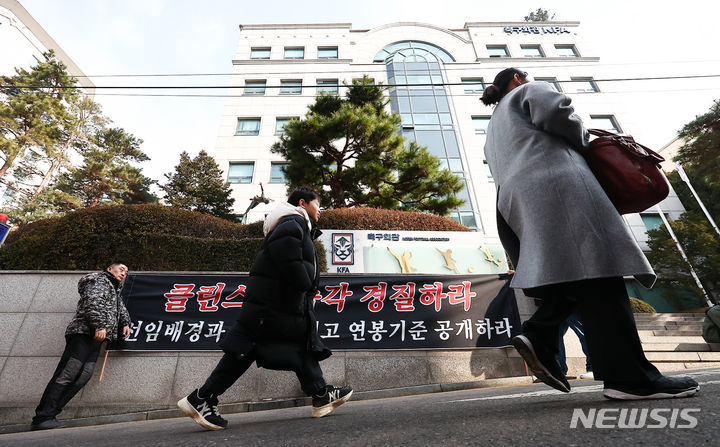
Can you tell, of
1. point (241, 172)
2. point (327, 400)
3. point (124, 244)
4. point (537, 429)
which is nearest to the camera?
point (537, 429)

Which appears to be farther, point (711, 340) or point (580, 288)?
point (711, 340)

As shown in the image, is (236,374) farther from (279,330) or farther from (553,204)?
(553,204)

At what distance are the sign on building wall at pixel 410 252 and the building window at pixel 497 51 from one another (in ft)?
75.1

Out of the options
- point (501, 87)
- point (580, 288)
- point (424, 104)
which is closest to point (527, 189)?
point (580, 288)

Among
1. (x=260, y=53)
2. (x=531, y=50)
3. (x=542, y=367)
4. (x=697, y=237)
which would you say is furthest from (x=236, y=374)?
(x=531, y=50)

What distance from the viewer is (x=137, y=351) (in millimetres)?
4578

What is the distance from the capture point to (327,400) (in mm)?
2125

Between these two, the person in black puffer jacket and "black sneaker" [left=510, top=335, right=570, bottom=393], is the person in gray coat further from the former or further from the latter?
the person in black puffer jacket

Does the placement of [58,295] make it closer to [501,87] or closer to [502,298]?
[501,87]

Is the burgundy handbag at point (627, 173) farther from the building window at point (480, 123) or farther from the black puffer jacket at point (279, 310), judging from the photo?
the building window at point (480, 123)

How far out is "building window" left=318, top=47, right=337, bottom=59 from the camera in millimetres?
24961

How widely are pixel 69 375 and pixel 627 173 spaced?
5376 mm

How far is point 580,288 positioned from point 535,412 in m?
0.56

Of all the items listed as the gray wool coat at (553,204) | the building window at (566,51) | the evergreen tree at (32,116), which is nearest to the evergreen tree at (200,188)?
the evergreen tree at (32,116)
